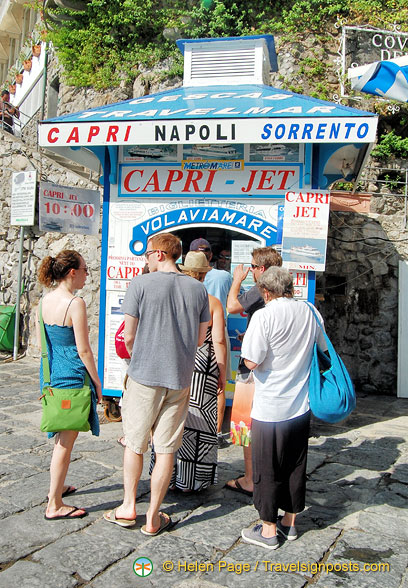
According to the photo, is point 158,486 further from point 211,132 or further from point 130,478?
point 211,132

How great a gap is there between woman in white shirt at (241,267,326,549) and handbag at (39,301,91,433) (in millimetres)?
1060

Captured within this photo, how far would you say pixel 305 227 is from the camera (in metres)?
5.27

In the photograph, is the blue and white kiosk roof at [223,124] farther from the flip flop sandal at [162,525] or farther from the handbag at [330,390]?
the flip flop sandal at [162,525]

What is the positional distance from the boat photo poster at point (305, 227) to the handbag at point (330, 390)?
228cm

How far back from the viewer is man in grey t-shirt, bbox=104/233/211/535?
3086 millimetres

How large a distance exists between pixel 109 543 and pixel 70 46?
12.8 metres

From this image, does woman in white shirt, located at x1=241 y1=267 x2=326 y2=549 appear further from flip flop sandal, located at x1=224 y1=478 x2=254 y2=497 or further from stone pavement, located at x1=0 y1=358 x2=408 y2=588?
flip flop sandal, located at x1=224 y1=478 x2=254 y2=497

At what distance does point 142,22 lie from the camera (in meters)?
12.1

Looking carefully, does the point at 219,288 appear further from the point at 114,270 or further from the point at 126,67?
the point at 126,67

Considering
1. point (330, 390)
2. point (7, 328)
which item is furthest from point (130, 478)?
point (7, 328)

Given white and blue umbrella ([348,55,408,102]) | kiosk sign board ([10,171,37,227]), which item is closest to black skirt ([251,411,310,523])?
white and blue umbrella ([348,55,408,102])

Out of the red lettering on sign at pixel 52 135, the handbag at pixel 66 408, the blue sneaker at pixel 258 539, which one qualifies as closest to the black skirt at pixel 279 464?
the blue sneaker at pixel 258 539

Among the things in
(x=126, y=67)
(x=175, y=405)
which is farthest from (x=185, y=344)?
(x=126, y=67)

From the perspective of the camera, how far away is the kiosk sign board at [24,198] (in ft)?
30.7
